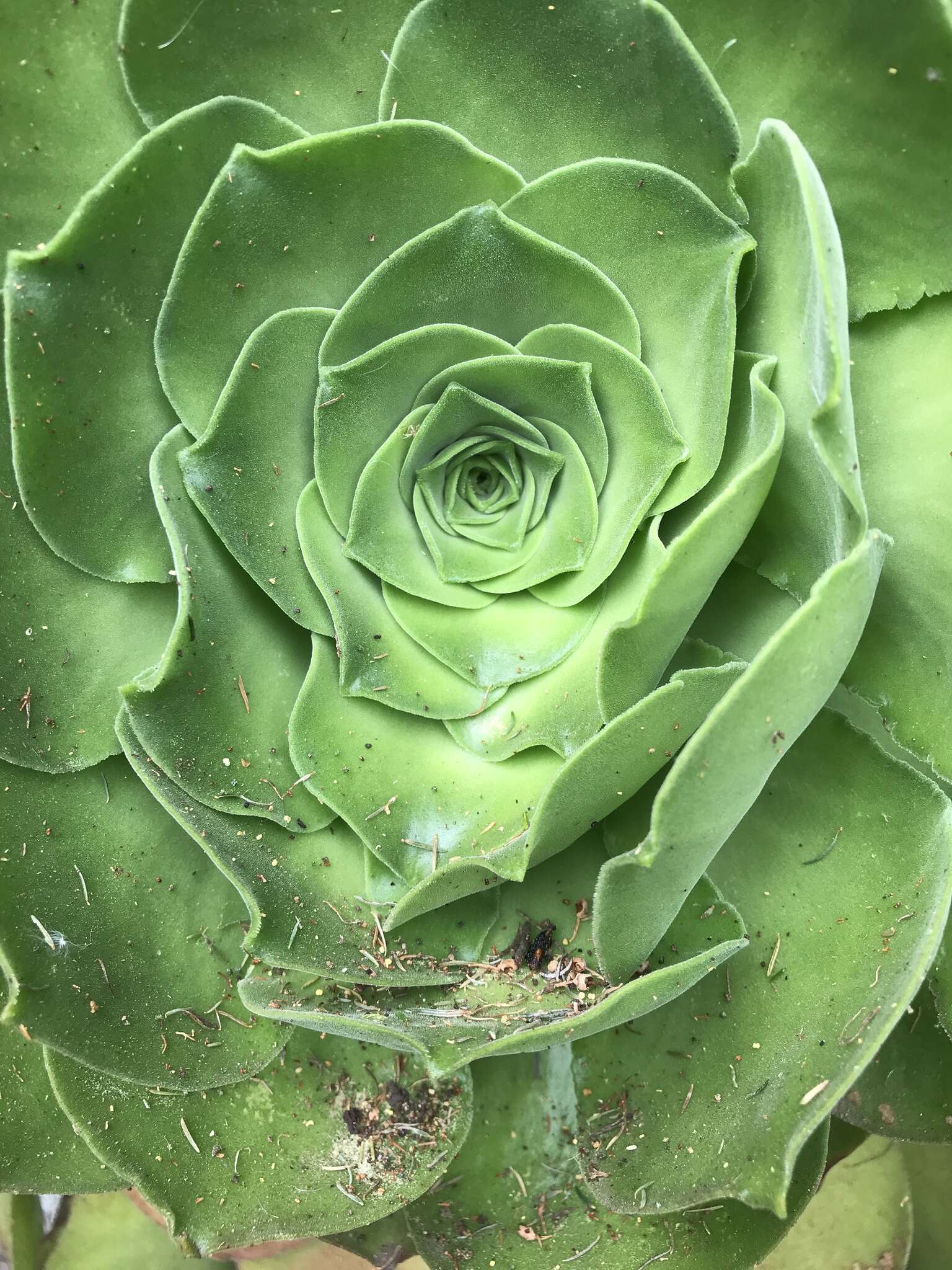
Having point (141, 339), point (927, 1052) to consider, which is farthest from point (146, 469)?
point (927, 1052)

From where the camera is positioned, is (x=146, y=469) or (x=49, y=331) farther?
(x=146, y=469)

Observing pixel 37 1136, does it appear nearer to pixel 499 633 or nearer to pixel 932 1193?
pixel 499 633

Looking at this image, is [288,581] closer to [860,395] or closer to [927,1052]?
[860,395]

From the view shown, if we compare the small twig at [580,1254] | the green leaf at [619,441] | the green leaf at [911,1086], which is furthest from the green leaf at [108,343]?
the green leaf at [911,1086]

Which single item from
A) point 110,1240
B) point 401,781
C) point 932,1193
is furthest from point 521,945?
point 110,1240

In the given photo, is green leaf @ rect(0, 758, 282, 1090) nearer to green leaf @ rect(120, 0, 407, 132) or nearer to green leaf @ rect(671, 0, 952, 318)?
green leaf @ rect(120, 0, 407, 132)

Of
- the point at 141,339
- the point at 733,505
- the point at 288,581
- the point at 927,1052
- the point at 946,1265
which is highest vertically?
the point at 733,505
